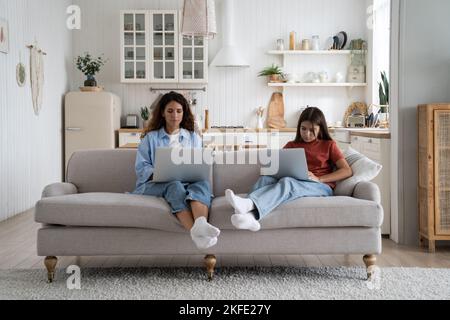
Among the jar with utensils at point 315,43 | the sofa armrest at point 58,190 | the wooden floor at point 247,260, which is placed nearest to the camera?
the sofa armrest at point 58,190

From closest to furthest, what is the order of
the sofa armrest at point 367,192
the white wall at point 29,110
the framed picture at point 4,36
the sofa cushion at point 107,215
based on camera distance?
the sofa cushion at point 107,215 < the sofa armrest at point 367,192 < the framed picture at point 4,36 < the white wall at point 29,110

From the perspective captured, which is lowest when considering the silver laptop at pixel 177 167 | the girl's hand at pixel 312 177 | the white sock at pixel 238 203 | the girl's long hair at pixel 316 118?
the white sock at pixel 238 203

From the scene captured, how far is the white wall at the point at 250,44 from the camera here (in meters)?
8.33

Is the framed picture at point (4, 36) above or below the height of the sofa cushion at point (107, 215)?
above

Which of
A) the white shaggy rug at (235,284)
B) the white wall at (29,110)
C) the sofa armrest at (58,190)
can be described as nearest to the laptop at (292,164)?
the white shaggy rug at (235,284)

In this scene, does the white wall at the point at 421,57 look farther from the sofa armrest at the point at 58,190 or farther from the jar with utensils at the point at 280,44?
the jar with utensils at the point at 280,44

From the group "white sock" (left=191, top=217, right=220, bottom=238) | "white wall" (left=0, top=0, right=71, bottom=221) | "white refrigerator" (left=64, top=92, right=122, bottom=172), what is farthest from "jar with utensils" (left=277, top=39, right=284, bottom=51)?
"white sock" (left=191, top=217, right=220, bottom=238)

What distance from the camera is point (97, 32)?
331 inches

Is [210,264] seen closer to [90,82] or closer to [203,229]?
[203,229]

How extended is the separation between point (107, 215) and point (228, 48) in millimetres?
5017

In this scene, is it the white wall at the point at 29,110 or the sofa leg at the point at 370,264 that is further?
the white wall at the point at 29,110

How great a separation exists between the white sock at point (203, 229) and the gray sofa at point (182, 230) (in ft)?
0.72
